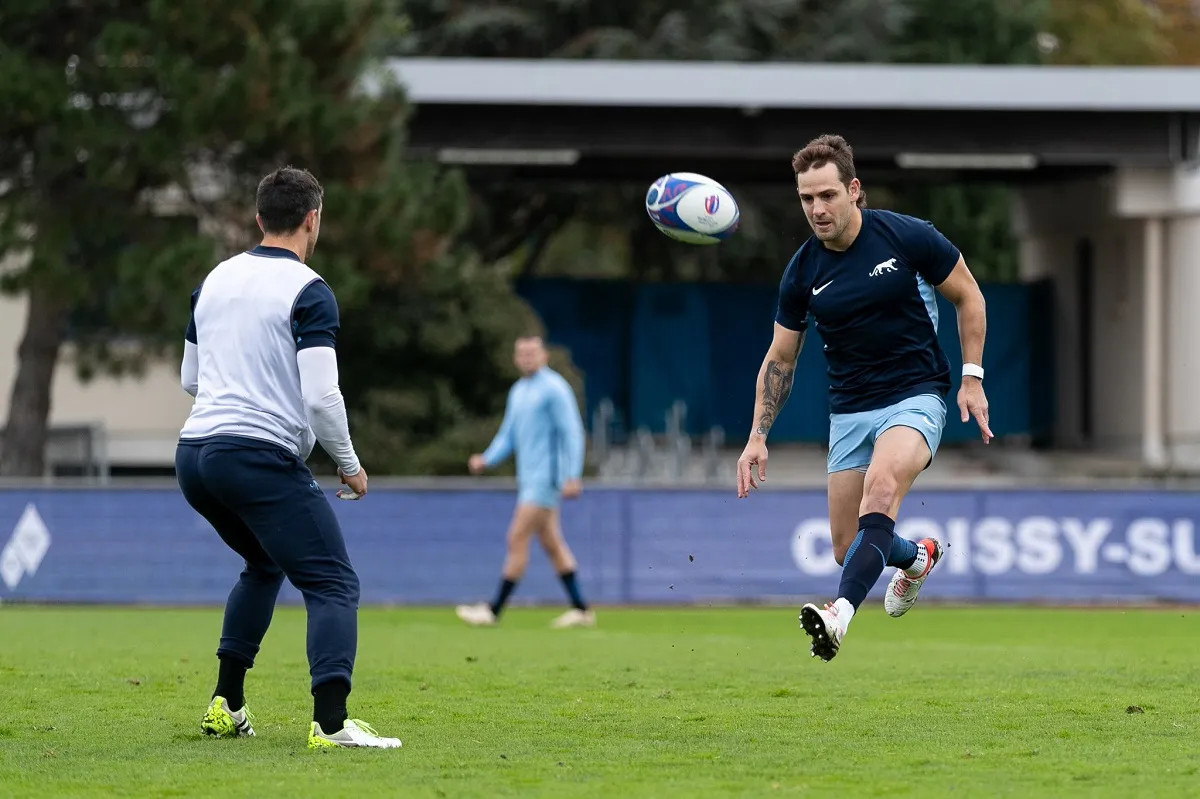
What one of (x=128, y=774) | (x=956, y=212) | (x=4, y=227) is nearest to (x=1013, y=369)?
(x=956, y=212)

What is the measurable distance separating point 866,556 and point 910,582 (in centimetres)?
94

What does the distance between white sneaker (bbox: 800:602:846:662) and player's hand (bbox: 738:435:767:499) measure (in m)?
0.99

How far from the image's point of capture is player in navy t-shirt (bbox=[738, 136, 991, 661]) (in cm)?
797

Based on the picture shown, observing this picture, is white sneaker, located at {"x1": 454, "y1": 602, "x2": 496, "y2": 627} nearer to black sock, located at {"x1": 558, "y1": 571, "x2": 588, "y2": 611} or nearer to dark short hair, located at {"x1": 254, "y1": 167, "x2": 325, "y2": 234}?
black sock, located at {"x1": 558, "y1": 571, "x2": 588, "y2": 611}

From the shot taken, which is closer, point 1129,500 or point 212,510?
point 212,510

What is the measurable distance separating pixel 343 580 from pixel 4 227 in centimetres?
1538

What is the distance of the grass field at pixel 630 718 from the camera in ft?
19.9

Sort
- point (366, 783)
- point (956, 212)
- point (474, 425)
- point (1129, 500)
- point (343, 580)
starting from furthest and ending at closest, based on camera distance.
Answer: point (956, 212) → point (474, 425) → point (1129, 500) → point (343, 580) → point (366, 783)

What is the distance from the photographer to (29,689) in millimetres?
9008

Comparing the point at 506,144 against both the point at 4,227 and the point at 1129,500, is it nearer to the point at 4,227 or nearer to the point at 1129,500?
the point at 4,227

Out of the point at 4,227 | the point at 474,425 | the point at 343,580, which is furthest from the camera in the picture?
the point at 474,425

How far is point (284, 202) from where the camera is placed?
22.7 feet

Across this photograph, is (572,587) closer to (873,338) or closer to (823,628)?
(873,338)

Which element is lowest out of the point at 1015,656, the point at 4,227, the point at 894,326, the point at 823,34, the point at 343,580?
the point at 1015,656
